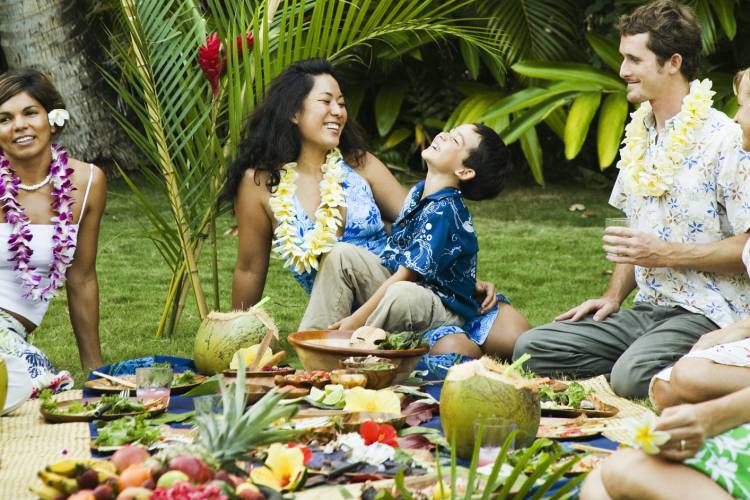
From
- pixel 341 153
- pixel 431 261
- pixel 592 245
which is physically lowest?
pixel 592 245

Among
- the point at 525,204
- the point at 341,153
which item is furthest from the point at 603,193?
the point at 341,153

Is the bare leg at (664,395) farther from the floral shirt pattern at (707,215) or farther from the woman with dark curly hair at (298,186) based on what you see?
the woman with dark curly hair at (298,186)

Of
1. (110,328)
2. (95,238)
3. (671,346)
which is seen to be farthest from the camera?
(110,328)

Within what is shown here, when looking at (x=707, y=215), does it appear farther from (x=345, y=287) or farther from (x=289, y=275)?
(x=289, y=275)

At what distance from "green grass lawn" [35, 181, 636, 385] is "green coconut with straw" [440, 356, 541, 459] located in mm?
2197

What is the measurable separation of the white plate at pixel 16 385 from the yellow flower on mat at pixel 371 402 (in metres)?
1.32

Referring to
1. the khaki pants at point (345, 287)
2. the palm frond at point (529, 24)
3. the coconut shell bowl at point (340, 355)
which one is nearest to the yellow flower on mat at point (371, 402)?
the coconut shell bowl at point (340, 355)

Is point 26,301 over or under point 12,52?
under

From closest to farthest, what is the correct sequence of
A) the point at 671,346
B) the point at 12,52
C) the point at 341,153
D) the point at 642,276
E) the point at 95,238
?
the point at 671,346
the point at 642,276
the point at 95,238
the point at 341,153
the point at 12,52

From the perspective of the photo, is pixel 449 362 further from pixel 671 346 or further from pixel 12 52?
pixel 12 52

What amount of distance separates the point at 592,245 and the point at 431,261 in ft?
11.9

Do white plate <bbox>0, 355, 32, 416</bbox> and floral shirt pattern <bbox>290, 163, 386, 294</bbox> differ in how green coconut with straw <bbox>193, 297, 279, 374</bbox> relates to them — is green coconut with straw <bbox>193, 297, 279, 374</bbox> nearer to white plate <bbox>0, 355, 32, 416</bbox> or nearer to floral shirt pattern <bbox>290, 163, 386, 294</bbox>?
floral shirt pattern <bbox>290, 163, 386, 294</bbox>

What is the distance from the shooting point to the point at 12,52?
30.9ft

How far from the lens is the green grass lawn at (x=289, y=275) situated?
5.83m
